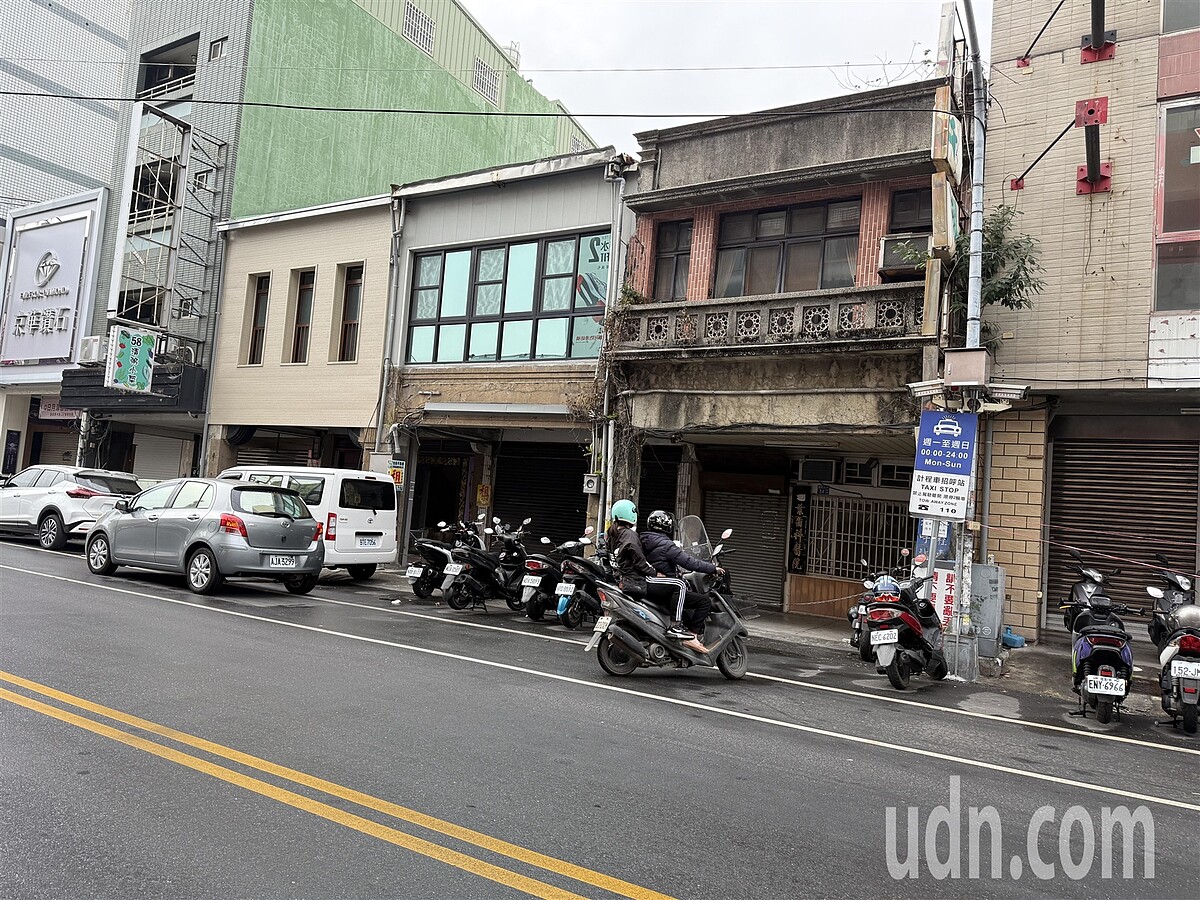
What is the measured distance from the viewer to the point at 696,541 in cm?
989

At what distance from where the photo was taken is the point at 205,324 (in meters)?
21.8

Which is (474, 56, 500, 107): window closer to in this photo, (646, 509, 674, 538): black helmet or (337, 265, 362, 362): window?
(337, 265, 362, 362): window

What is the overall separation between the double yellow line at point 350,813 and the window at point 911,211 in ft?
37.6

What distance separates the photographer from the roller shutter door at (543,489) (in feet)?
59.4

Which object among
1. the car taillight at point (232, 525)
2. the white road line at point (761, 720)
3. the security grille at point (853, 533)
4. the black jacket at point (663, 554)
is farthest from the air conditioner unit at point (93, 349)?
the black jacket at point (663, 554)

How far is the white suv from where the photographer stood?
53.9ft

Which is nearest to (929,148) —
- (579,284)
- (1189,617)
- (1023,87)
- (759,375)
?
(1023,87)

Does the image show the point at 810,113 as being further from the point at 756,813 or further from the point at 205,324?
the point at 205,324

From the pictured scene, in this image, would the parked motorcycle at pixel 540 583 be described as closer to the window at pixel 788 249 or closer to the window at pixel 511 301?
the window at pixel 511 301

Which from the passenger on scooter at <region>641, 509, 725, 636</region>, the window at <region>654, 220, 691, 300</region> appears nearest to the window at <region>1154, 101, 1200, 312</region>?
the window at <region>654, 220, 691, 300</region>

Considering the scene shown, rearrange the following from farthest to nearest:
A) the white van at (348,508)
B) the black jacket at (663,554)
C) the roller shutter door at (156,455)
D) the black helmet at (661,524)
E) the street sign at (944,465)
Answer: the roller shutter door at (156,455)
the white van at (348,508)
the street sign at (944,465)
the black helmet at (661,524)
the black jacket at (663,554)

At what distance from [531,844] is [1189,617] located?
681 centimetres

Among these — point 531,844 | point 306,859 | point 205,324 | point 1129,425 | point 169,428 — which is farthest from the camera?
point 169,428

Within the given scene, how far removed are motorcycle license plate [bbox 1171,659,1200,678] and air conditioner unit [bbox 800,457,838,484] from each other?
820cm
